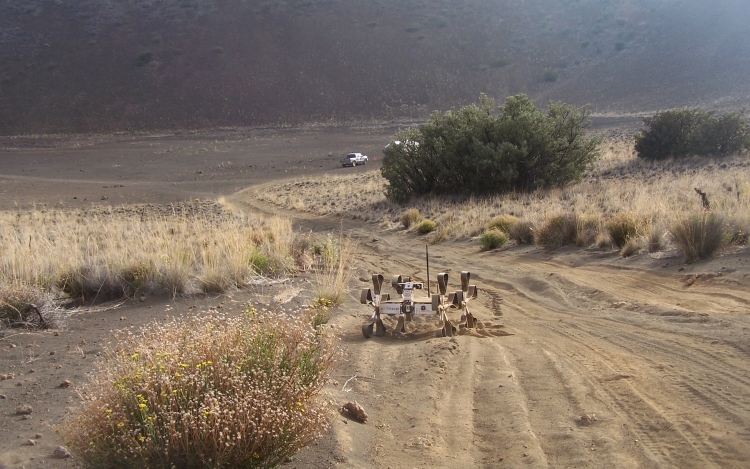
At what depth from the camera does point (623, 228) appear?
13539 millimetres

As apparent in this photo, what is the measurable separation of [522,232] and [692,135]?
18.5 m

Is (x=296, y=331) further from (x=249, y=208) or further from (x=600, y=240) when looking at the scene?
(x=249, y=208)

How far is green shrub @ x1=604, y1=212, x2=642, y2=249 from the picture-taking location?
13320 millimetres

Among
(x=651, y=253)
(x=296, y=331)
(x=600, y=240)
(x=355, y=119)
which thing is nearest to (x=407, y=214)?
(x=600, y=240)

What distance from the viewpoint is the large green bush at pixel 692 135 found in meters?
30.1

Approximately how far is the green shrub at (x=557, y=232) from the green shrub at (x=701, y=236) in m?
3.38

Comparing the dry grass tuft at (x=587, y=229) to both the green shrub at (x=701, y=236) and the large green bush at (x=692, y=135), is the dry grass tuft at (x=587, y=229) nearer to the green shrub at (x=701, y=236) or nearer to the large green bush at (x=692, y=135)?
the green shrub at (x=701, y=236)

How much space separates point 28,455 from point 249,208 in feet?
93.4

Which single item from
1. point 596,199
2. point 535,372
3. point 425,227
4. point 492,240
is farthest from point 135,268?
point 596,199

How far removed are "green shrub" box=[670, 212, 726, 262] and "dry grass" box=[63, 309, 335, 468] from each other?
8353 mm

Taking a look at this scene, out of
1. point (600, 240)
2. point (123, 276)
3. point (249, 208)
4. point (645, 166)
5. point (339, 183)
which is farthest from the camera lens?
point (339, 183)

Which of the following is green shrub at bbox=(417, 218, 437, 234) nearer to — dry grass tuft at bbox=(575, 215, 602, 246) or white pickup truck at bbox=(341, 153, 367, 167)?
dry grass tuft at bbox=(575, 215, 602, 246)

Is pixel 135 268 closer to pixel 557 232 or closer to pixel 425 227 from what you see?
pixel 557 232

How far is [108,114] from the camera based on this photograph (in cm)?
8100
